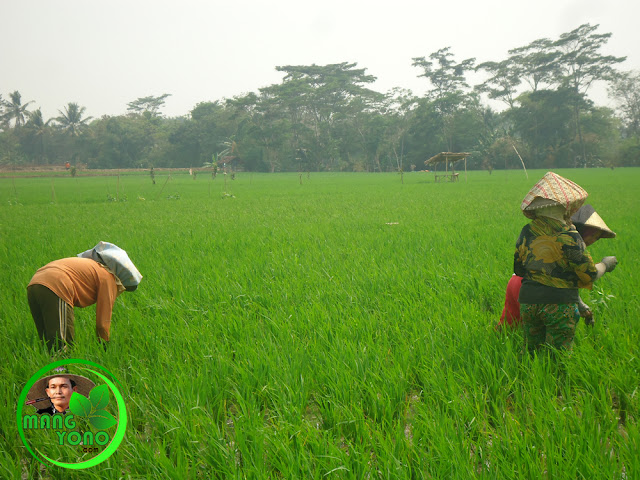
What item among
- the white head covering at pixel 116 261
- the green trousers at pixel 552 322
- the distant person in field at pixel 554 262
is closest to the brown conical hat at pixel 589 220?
the distant person in field at pixel 554 262

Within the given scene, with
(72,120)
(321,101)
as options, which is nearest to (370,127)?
(321,101)

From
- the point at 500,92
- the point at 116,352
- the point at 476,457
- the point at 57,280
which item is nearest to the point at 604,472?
the point at 476,457

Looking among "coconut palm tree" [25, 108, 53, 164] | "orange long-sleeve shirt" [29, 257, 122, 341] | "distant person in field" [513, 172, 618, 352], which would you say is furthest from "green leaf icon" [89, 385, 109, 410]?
"coconut palm tree" [25, 108, 53, 164]

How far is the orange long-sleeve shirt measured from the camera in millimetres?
2006

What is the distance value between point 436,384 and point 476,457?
0.42 metres

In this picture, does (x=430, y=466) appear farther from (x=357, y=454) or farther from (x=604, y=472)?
(x=604, y=472)

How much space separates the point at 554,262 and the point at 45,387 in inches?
75.7

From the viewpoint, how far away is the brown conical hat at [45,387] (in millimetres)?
1135

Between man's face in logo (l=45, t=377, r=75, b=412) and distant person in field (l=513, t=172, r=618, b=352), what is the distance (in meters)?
1.76

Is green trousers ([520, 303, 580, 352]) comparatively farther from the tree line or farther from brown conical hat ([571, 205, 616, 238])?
the tree line

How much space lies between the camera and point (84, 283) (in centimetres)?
211

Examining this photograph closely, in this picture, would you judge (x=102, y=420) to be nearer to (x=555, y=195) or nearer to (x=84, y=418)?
(x=84, y=418)

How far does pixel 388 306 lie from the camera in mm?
2740

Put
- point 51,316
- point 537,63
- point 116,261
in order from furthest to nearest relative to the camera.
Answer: point 537,63 < point 116,261 < point 51,316
